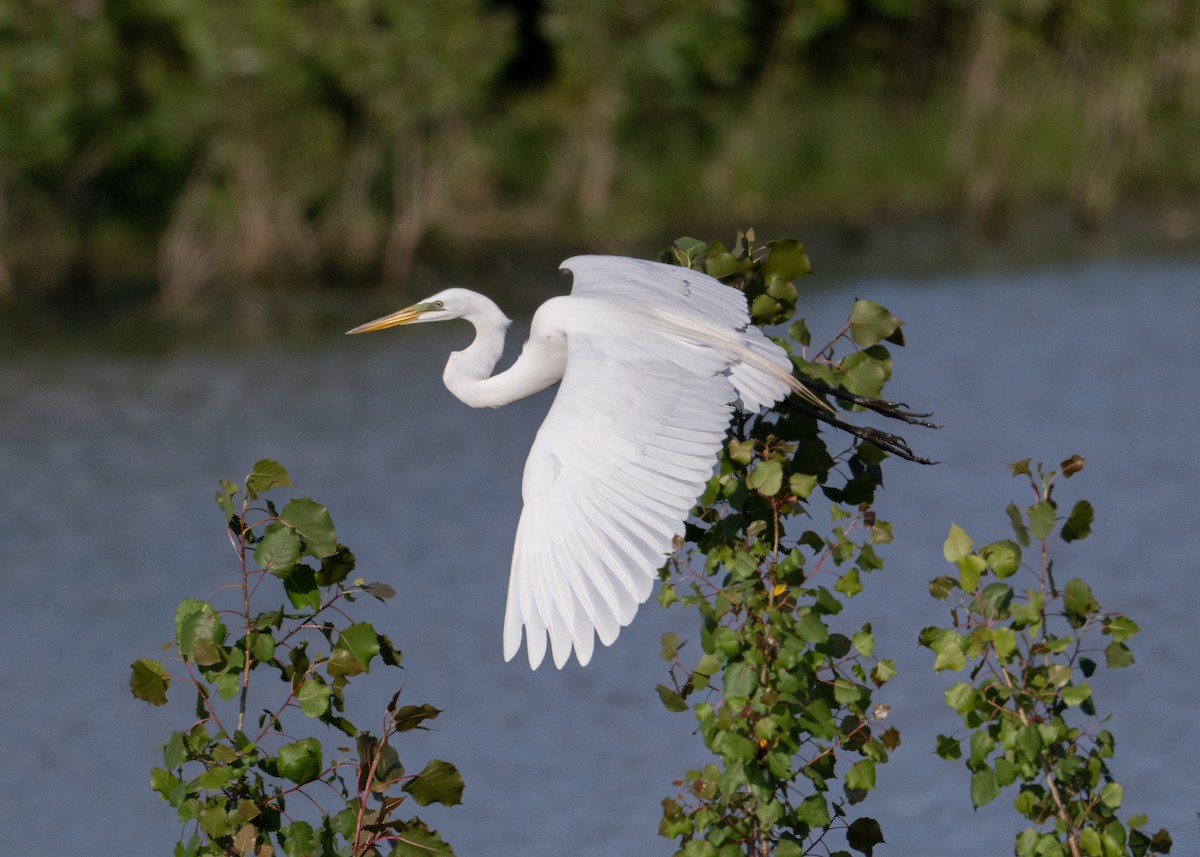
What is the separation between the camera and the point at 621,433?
383 cm

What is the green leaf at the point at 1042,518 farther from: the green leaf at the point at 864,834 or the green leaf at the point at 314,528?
the green leaf at the point at 314,528

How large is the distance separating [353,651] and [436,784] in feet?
0.97

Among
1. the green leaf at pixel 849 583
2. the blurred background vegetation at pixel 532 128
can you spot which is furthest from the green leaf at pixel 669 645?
the blurred background vegetation at pixel 532 128

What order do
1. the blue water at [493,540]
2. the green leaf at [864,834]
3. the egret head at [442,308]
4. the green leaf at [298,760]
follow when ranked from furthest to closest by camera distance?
the blue water at [493,540], the egret head at [442,308], the green leaf at [864,834], the green leaf at [298,760]

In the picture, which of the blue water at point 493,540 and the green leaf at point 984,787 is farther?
the blue water at point 493,540

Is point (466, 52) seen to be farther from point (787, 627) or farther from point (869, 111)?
point (787, 627)

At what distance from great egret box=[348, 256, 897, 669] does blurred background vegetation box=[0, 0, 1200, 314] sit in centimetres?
1007

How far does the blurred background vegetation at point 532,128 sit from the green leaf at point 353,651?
10918 mm

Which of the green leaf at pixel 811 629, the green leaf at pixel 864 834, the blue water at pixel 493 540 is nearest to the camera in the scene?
the green leaf at pixel 811 629

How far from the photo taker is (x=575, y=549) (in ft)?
11.7

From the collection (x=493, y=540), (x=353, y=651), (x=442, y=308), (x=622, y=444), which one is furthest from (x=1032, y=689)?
(x=493, y=540)

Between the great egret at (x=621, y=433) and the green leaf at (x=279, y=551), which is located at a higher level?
the great egret at (x=621, y=433)

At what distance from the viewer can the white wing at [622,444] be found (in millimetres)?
3438

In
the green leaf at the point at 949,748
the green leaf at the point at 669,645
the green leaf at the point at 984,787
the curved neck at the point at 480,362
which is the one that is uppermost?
the curved neck at the point at 480,362
